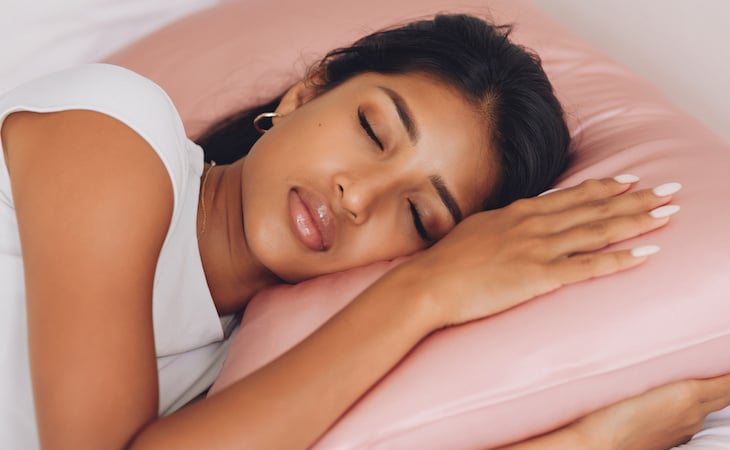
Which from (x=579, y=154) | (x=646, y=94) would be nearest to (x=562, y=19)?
(x=646, y=94)

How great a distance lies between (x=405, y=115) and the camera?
125cm

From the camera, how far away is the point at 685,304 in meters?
1.03

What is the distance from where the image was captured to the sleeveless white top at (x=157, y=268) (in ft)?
3.65

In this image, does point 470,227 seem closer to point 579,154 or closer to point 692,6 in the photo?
point 579,154

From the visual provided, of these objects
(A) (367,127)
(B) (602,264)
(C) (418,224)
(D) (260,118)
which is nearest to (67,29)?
(D) (260,118)

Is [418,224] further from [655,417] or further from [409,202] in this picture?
[655,417]

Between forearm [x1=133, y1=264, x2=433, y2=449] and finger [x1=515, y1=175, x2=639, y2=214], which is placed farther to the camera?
finger [x1=515, y1=175, x2=639, y2=214]

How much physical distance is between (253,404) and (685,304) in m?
0.54

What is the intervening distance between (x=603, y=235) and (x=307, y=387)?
0.44m

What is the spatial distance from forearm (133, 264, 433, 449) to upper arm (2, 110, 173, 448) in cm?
7

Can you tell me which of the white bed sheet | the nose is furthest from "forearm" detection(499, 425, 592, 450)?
the white bed sheet

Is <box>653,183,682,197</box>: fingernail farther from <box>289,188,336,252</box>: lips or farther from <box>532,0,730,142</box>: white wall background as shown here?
<box>532,0,730,142</box>: white wall background

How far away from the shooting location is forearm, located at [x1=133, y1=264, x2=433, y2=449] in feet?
3.21

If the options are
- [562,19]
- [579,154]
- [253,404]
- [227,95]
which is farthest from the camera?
[562,19]
